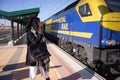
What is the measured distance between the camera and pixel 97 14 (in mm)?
8359

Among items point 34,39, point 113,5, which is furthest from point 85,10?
point 34,39

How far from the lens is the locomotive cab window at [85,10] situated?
9344 mm

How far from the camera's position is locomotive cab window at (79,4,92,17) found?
934 centimetres

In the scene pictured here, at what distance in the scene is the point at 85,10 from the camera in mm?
9711

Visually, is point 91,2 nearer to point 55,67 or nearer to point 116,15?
point 116,15

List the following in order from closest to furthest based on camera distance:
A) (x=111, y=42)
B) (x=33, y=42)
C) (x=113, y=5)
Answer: (x=33, y=42) < (x=111, y=42) < (x=113, y=5)

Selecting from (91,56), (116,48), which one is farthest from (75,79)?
(116,48)

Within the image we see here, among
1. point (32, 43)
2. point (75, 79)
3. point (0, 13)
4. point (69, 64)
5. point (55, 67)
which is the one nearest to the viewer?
point (32, 43)

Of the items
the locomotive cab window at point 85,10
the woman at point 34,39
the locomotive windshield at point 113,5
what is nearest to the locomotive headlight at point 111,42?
the locomotive windshield at point 113,5

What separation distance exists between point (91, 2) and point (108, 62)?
2454 mm

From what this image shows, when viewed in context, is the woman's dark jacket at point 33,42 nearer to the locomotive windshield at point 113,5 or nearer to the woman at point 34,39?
the woman at point 34,39

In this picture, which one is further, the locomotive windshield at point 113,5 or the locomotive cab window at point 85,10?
the locomotive cab window at point 85,10

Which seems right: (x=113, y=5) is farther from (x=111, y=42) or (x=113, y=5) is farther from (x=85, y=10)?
(x=111, y=42)

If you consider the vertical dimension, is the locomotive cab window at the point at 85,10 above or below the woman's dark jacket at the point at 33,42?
above
